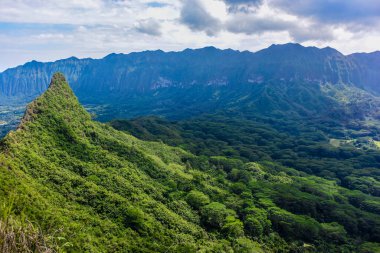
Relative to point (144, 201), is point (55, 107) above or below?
above

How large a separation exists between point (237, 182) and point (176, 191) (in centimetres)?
3062

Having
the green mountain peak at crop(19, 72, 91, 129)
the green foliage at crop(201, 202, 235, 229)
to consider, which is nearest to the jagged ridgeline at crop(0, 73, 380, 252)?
the green foliage at crop(201, 202, 235, 229)

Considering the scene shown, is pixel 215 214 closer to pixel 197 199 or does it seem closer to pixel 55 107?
pixel 197 199

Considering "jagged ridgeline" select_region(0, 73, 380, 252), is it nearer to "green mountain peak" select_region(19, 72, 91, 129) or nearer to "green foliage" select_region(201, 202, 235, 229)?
"green foliage" select_region(201, 202, 235, 229)

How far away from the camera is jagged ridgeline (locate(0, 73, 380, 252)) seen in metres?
69.7

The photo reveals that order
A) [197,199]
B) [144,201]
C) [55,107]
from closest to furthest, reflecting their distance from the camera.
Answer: [144,201]
[197,199]
[55,107]

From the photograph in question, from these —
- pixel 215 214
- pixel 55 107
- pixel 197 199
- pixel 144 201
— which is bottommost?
pixel 215 214

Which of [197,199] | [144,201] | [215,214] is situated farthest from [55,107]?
[215,214]

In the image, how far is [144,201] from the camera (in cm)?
8431

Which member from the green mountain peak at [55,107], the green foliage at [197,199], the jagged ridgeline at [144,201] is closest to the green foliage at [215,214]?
the jagged ridgeline at [144,201]

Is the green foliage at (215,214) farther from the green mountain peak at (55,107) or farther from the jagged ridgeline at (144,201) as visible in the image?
the green mountain peak at (55,107)

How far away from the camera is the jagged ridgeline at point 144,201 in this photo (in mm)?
69688

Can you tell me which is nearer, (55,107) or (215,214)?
(215,214)

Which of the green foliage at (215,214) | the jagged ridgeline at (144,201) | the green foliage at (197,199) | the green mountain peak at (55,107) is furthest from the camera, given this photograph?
the green mountain peak at (55,107)
